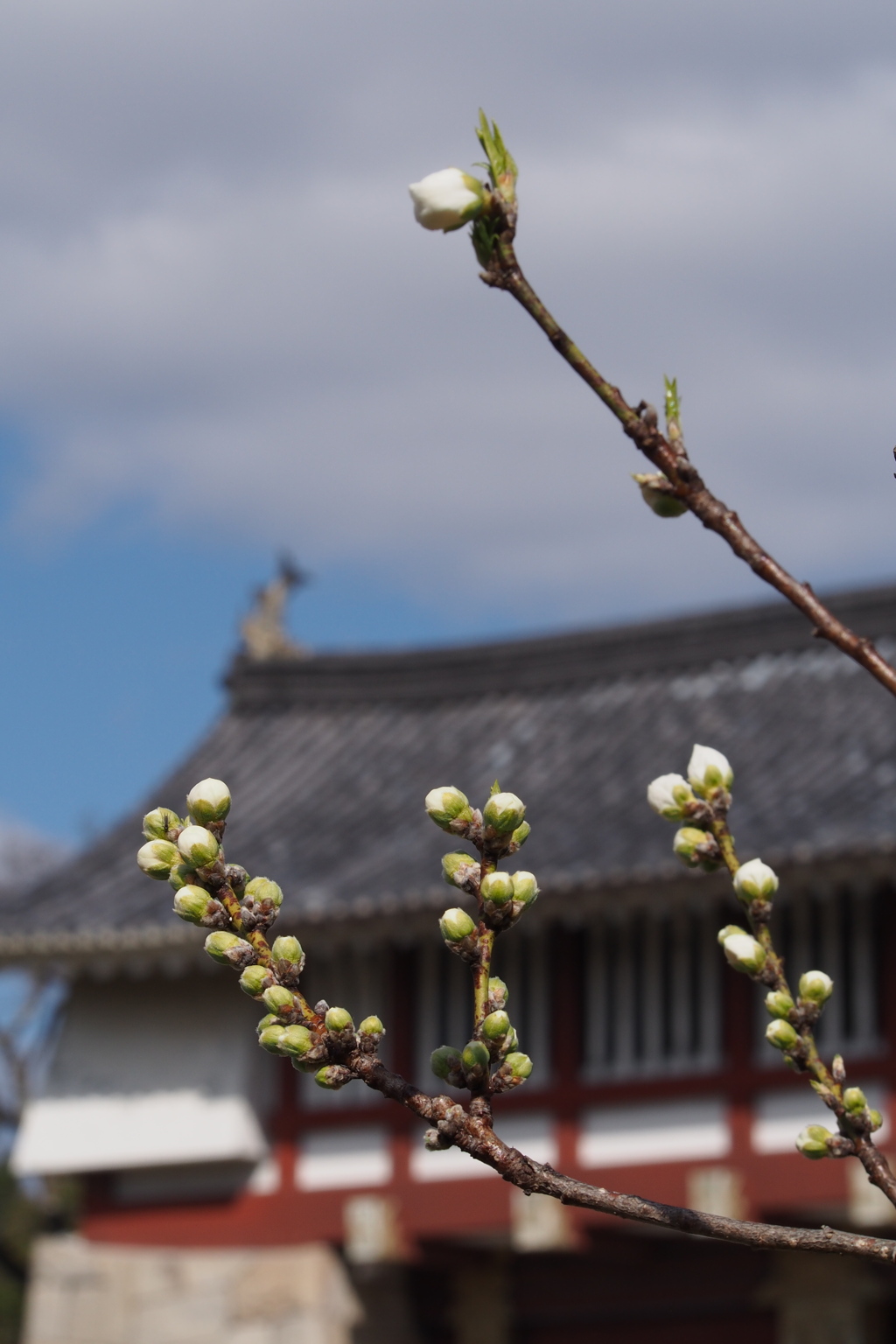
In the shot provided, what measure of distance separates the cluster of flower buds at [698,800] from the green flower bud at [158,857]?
25.3 inches

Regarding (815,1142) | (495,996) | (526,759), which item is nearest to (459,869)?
(495,996)

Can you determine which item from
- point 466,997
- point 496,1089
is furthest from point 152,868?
point 466,997

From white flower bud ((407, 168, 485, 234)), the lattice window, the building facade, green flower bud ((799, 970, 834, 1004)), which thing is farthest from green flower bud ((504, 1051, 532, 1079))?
the lattice window

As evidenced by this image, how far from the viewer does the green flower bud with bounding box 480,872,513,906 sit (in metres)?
2.23

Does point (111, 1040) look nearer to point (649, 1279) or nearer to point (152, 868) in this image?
point (649, 1279)

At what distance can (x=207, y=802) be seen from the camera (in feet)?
7.23

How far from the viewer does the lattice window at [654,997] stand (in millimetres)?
12938

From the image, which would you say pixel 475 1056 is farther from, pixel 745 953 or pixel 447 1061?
pixel 745 953

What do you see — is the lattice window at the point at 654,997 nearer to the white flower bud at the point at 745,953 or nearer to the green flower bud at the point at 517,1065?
the white flower bud at the point at 745,953

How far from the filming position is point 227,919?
2.22 metres

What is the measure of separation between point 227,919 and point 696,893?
10.1 metres

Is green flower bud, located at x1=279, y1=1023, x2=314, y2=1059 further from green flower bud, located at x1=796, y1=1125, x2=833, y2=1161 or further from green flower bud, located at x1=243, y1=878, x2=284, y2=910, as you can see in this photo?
green flower bud, located at x1=796, y1=1125, x2=833, y2=1161

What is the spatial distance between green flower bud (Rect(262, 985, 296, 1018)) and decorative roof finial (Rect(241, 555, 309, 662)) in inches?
646

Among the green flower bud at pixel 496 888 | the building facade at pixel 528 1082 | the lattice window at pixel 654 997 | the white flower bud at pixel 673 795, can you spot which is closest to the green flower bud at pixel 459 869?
the green flower bud at pixel 496 888
